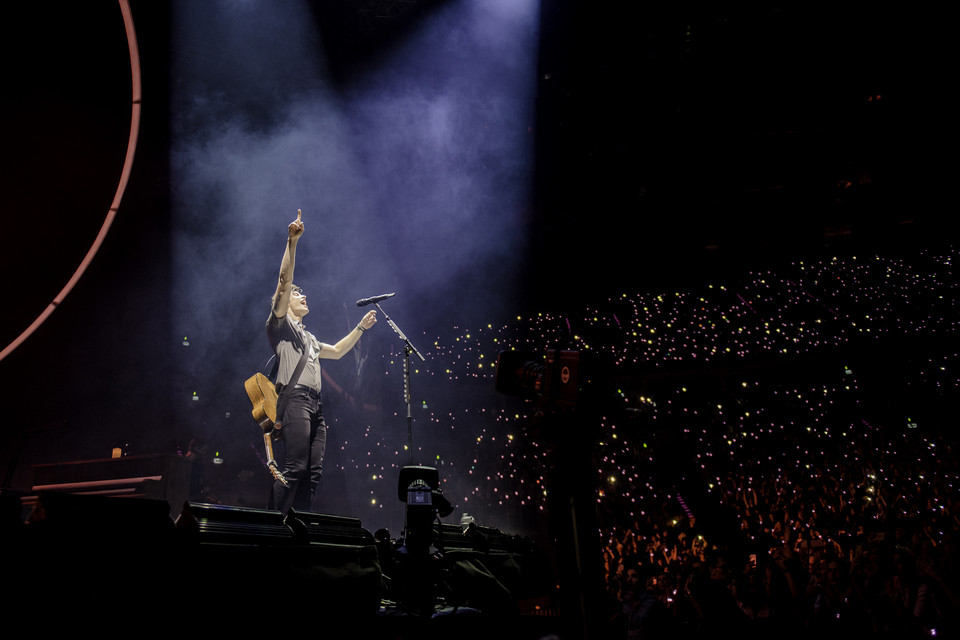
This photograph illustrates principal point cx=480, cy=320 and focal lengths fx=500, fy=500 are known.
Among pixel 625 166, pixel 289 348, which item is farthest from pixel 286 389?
pixel 625 166

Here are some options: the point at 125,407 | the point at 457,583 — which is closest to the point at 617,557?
the point at 457,583

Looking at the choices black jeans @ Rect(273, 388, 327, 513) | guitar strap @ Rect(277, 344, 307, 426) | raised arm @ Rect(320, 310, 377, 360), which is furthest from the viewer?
raised arm @ Rect(320, 310, 377, 360)

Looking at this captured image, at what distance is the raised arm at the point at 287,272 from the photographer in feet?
14.0

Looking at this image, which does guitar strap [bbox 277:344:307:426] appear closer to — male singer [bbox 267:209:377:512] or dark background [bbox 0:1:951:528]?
male singer [bbox 267:209:377:512]

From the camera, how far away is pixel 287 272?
4.39 m

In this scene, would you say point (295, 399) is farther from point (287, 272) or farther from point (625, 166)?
point (625, 166)

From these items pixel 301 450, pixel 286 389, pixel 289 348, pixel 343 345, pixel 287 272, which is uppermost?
pixel 287 272

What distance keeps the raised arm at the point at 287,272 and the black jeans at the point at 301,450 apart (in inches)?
30.2

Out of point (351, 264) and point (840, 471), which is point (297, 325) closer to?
point (351, 264)

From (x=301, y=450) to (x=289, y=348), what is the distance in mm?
972

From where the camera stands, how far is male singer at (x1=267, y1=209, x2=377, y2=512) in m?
4.29

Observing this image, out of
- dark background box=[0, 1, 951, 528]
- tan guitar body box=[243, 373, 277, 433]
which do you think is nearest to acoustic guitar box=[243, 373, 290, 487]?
tan guitar body box=[243, 373, 277, 433]

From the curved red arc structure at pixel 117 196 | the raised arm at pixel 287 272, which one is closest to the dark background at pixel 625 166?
the raised arm at pixel 287 272

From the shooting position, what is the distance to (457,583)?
9.78 ft
